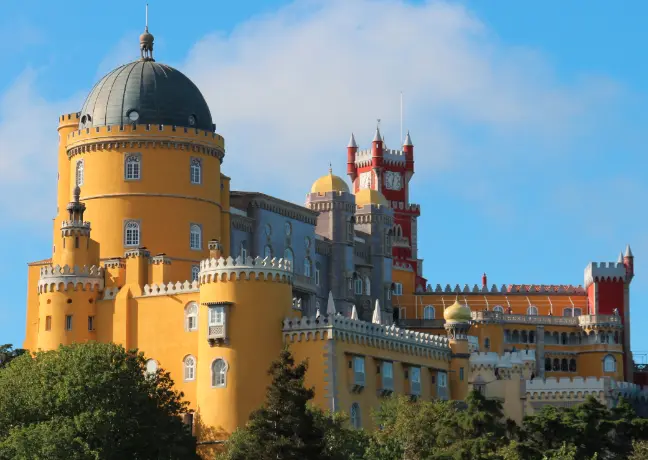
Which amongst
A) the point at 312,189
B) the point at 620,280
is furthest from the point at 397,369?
the point at 620,280

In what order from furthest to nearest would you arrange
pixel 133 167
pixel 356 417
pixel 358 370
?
1. pixel 133 167
2. pixel 358 370
3. pixel 356 417

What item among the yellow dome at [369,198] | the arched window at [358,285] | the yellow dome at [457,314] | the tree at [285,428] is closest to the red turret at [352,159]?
the yellow dome at [369,198]

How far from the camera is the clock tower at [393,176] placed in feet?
570

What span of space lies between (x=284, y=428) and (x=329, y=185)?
53689 millimetres

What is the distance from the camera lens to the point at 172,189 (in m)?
120

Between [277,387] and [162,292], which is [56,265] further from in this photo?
[277,387]

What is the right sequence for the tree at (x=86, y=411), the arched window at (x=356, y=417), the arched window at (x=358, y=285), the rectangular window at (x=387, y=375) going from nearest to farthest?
the tree at (x=86, y=411) → the arched window at (x=356, y=417) → the rectangular window at (x=387, y=375) → the arched window at (x=358, y=285)

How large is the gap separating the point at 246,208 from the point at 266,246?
2.79 m

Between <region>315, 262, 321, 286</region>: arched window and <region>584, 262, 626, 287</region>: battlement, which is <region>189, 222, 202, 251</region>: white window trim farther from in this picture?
<region>584, 262, 626, 287</region>: battlement

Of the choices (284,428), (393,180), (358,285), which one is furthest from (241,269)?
(393,180)

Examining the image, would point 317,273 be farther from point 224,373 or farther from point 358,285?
point 224,373

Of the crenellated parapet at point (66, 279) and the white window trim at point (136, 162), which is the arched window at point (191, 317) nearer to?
the crenellated parapet at point (66, 279)

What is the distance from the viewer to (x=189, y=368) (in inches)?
4286

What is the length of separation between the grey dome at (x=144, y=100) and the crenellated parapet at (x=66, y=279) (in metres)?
11.0
